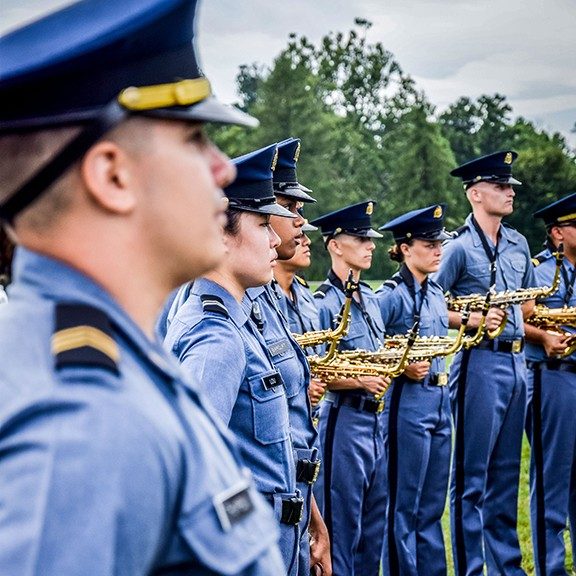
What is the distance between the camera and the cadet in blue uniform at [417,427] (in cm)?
607

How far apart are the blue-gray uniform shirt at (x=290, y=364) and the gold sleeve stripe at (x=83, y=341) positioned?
7.59ft

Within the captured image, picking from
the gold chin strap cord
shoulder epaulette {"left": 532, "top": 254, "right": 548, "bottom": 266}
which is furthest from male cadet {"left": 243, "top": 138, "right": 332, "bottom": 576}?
shoulder epaulette {"left": 532, "top": 254, "right": 548, "bottom": 266}

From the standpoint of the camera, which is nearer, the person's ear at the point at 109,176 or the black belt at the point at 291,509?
the person's ear at the point at 109,176

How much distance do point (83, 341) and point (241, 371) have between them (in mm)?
1707

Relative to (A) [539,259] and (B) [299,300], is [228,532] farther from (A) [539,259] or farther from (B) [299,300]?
(A) [539,259]

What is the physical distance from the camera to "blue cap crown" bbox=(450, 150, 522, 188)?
6.79 meters

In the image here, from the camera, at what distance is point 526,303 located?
6711 mm

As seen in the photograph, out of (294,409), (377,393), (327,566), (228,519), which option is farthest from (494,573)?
(228,519)

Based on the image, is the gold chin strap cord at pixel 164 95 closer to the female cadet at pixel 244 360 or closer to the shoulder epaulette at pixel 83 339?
the shoulder epaulette at pixel 83 339

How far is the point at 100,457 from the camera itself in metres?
1.09

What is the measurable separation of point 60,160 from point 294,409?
8.48 ft

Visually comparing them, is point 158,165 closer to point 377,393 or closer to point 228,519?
point 228,519

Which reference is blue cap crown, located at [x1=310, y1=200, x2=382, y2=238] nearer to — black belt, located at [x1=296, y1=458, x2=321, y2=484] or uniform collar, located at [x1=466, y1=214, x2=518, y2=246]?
uniform collar, located at [x1=466, y1=214, x2=518, y2=246]

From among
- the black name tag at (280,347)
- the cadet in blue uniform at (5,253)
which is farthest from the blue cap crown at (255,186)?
the cadet in blue uniform at (5,253)
